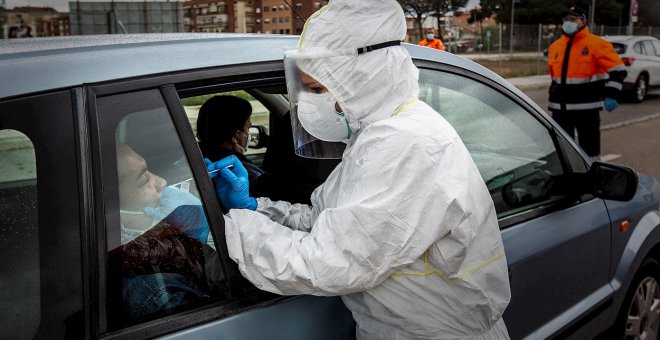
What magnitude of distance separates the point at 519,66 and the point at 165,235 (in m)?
25.5

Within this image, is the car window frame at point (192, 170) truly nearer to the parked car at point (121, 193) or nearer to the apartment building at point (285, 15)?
the parked car at point (121, 193)

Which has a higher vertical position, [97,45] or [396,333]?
[97,45]

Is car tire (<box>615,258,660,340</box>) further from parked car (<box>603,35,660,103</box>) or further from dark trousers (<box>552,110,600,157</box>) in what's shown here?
parked car (<box>603,35,660,103</box>)

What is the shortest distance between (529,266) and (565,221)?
33 centimetres

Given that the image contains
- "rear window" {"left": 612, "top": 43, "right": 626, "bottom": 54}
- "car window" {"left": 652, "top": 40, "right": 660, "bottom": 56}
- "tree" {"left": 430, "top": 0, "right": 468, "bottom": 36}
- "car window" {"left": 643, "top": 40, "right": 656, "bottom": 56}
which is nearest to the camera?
"tree" {"left": 430, "top": 0, "right": 468, "bottom": 36}

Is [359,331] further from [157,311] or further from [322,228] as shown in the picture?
[157,311]

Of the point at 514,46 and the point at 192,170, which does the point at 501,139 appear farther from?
the point at 514,46

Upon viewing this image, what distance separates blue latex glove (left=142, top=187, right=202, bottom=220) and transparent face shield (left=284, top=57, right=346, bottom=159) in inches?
16.5

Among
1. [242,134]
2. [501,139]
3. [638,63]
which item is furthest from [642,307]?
[638,63]

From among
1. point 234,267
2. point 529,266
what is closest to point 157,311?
point 234,267

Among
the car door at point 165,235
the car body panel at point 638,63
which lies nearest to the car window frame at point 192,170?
the car door at point 165,235

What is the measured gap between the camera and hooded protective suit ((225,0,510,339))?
150 centimetres

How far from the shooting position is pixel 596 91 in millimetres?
6746

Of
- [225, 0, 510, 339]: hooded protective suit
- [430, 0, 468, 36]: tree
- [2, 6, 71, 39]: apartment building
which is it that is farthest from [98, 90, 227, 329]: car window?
[2, 6, 71, 39]: apartment building
